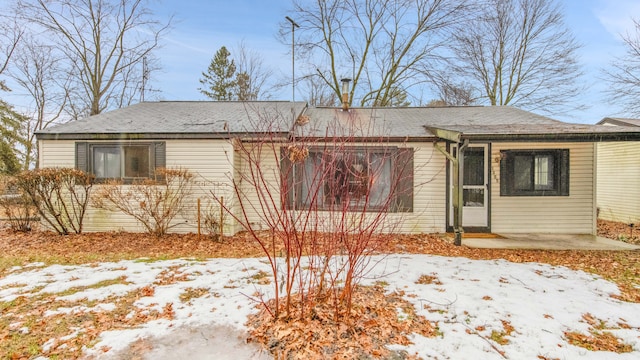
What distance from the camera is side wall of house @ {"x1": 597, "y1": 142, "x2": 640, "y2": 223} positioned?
32.4ft

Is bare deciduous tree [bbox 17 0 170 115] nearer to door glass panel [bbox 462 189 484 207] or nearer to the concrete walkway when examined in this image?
door glass panel [bbox 462 189 484 207]

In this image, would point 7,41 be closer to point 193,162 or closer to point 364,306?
point 193,162

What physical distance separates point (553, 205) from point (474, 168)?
2148 millimetres

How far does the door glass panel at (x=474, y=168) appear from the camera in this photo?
8125 mm

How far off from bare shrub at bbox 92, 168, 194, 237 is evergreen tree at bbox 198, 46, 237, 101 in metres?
17.2

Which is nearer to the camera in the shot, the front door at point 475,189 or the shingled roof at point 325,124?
the shingled roof at point 325,124

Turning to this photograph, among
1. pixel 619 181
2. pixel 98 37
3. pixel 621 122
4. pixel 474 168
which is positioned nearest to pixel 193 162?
pixel 474 168

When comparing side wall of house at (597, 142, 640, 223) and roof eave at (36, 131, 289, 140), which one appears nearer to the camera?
roof eave at (36, 131, 289, 140)

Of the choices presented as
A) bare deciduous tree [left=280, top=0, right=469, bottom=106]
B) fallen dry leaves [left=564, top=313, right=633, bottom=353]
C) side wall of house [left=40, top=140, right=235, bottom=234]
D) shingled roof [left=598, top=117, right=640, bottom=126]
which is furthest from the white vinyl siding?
shingled roof [left=598, top=117, right=640, bottom=126]

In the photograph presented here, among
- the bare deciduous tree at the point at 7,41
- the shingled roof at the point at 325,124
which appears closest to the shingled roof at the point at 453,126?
the shingled roof at the point at 325,124

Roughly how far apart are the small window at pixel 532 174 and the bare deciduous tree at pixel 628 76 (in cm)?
972

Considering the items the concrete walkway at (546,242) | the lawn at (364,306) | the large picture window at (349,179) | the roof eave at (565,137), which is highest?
the roof eave at (565,137)

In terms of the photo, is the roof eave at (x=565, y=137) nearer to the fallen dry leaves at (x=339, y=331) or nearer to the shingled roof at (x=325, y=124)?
the shingled roof at (x=325, y=124)

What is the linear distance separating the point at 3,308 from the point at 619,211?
14910 mm
